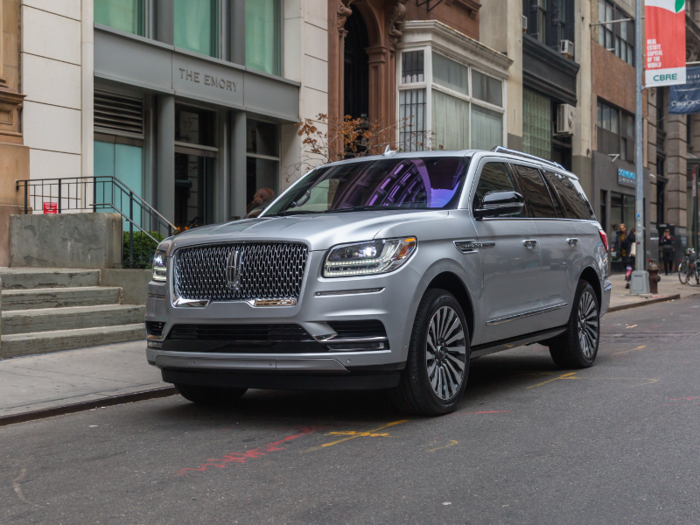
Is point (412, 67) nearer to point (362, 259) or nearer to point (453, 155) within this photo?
point (453, 155)

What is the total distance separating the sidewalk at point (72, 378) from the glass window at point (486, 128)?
16.3 m

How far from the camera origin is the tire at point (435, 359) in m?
5.98

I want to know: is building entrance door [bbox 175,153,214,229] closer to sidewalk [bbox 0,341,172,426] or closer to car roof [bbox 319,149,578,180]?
sidewalk [bbox 0,341,172,426]

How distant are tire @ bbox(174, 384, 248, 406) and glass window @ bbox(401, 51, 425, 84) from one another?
15.9 m

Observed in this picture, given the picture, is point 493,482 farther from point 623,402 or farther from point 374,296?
point 623,402

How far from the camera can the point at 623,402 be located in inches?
270

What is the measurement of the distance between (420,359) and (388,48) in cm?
1669

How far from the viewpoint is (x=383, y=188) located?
705cm

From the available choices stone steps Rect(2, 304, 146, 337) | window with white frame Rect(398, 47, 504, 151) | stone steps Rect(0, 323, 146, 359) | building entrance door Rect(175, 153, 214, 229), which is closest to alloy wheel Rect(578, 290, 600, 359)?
stone steps Rect(0, 323, 146, 359)

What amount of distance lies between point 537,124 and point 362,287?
25.4 meters

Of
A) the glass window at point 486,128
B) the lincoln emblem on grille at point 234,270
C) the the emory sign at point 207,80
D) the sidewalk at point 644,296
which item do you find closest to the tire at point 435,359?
the lincoln emblem on grille at point 234,270

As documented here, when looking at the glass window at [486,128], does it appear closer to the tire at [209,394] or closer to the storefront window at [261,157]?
the storefront window at [261,157]

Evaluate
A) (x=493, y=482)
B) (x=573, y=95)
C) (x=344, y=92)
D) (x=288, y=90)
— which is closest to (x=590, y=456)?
(x=493, y=482)

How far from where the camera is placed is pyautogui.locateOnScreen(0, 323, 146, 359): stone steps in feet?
30.3
